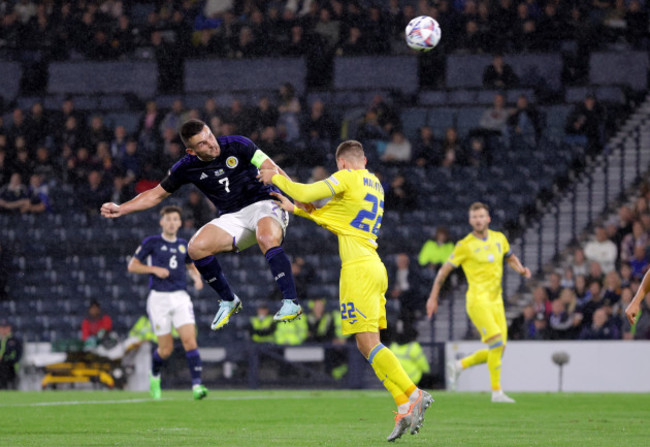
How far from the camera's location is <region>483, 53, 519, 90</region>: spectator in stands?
24.1 m

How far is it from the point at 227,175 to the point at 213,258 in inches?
33.5

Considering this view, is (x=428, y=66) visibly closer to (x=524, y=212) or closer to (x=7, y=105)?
(x=524, y=212)

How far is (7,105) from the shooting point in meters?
27.5

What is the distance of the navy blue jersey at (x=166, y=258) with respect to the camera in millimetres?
15031

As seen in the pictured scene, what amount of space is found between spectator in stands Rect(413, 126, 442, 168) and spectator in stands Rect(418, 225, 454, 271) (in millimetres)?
2827

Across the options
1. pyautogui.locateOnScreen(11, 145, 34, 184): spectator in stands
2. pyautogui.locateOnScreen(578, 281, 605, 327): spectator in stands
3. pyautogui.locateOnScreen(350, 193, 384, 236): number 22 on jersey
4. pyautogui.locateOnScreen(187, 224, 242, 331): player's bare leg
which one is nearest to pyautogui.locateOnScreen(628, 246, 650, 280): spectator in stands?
pyautogui.locateOnScreen(578, 281, 605, 327): spectator in stands

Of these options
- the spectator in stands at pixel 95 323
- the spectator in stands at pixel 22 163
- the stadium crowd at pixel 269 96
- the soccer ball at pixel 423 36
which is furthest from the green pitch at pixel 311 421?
the spectator in stands at pixel 22 163

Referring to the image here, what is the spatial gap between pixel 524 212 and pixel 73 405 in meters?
11.0

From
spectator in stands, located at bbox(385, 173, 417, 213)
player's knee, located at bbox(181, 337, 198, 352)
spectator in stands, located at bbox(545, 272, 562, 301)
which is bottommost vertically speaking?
player's knee, located at bbox(181, 337, 198, 352)

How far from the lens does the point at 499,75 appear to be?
24125 millimetres

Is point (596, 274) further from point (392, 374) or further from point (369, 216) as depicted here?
point (392, 374)

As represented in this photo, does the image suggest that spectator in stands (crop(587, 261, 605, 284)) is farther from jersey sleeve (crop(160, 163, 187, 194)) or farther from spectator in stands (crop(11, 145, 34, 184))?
spectator in stands (crop(11, 145, 34, 184))

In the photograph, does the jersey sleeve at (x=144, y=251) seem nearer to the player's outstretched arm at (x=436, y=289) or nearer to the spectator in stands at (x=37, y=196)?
the player's outstretched arm at (x=436, y=289)

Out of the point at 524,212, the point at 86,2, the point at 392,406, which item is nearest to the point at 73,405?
the point at 392,406
